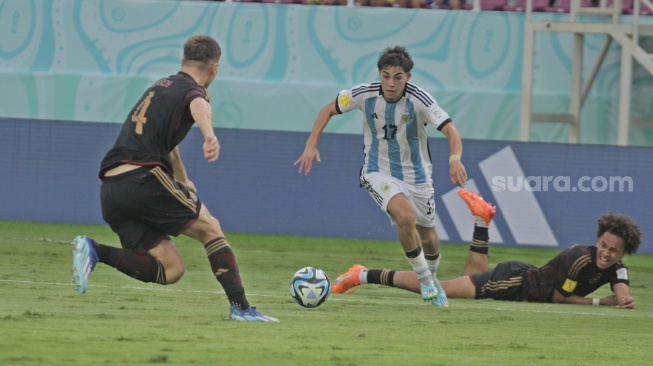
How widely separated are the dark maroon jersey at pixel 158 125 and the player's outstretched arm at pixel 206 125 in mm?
104

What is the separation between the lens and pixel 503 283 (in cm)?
1120

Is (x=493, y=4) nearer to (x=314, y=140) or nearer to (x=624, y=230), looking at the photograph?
(x=314, y=140)

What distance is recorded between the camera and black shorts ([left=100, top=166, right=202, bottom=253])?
8195 mm

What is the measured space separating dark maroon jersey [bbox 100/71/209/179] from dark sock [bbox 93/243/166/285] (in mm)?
566

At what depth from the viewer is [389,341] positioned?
7652mm

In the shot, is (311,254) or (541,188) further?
(541,188)

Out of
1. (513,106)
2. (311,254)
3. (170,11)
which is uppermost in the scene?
(170,11)

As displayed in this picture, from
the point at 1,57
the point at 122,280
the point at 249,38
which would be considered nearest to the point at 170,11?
the point at 249,38

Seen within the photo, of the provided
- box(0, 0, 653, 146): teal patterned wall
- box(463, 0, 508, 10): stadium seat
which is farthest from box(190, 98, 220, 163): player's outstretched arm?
box(463, 0, 508, 10): stadium seat

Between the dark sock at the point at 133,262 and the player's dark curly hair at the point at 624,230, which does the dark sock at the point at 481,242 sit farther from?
the dark sock at the point at 133,262

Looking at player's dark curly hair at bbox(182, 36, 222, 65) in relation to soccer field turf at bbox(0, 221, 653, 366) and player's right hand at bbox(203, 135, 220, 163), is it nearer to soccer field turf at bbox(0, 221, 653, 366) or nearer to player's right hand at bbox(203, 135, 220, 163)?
player's right hand at bbox(203, 135, 220, 163)

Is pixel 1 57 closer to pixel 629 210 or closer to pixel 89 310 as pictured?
pixel 629 210

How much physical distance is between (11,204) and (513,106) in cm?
879

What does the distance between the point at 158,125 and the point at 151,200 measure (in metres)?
0.50
